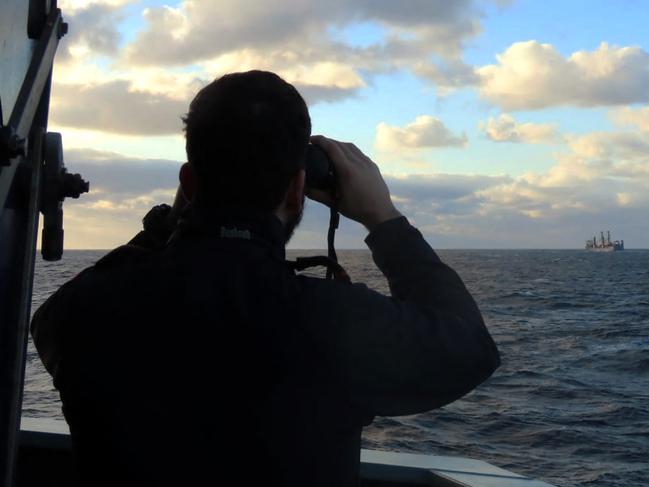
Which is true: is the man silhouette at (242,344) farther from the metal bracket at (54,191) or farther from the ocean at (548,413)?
the ocean at (548,413)

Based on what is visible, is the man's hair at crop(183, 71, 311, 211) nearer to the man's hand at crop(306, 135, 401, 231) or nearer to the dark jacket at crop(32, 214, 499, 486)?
the dark jacket at crop(32, 214, 499, 486)

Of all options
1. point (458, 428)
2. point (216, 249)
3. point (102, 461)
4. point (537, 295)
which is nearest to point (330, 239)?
point (216, 249)

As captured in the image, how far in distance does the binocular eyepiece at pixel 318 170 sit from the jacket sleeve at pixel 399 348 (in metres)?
0.25

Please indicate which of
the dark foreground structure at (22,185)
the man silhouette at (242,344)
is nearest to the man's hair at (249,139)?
the man silhouette at (242,344)

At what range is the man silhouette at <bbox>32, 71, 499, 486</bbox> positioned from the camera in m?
1.17

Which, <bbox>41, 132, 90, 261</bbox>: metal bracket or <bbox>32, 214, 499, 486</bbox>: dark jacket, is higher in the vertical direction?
<bbox>41, 132, 90, 261</bbox>: metal bracket

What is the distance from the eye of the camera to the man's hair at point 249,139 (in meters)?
1.22

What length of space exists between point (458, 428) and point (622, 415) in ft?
12.3

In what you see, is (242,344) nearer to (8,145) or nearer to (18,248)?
(8,145)

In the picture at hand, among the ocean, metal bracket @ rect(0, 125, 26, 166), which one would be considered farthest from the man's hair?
the ocean

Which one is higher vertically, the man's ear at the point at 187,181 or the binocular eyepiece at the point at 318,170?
the binocular eyepiece at the point at 318,170

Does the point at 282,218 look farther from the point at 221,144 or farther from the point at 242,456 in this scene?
the point at 242,456

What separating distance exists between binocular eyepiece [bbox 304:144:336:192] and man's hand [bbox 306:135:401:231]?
1cm

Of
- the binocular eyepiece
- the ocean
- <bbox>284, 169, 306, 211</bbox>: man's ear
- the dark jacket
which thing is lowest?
the ocean
